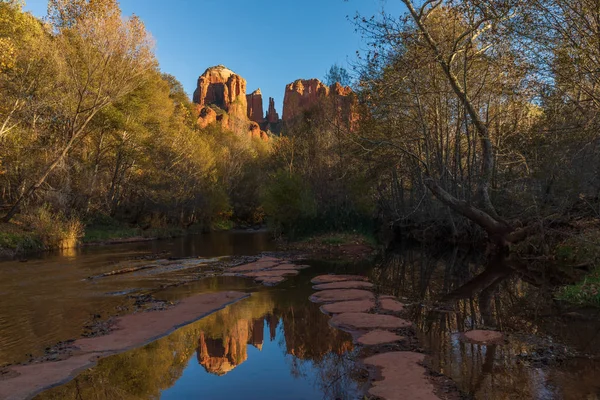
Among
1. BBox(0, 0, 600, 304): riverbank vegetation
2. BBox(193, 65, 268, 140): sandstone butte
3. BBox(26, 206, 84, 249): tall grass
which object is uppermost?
BBox(193, 65, 268, 140): sandstone butte

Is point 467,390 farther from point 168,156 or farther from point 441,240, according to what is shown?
point 168,156

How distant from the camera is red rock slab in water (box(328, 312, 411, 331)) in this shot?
7.36 m

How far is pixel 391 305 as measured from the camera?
898cm

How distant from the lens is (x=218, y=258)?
60.4 feet

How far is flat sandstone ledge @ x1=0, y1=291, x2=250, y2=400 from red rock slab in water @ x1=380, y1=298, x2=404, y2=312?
334 cm

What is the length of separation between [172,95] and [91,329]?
4463 centimetres

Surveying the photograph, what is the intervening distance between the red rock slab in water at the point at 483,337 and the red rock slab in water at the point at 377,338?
3.37ft

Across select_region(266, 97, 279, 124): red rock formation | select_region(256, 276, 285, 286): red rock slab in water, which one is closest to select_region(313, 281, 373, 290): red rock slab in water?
select_region(256, 276, 285, 286): red rock slab in water

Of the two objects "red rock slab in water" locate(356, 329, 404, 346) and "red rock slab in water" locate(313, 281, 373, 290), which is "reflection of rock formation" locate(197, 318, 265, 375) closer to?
"red rock slab in water" locate(356, 329, 404, 346)

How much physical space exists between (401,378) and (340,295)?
16.3 ft

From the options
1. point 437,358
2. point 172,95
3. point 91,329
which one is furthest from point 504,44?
point 172,95

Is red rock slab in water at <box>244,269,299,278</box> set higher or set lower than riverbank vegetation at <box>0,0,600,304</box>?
lower

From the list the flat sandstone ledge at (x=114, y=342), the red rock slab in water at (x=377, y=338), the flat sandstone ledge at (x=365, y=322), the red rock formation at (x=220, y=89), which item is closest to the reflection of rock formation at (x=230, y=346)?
the flat sandstone ledge at (x=114, y=342)

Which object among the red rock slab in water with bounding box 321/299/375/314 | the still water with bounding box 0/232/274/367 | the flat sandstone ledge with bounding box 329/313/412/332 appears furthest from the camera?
the red rock slab in water with bounding box 321/299/375/314
